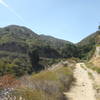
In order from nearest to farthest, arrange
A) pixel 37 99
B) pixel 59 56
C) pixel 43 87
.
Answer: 1. pixel 37 99
2. pixel 43 87
3. pixel 59 56

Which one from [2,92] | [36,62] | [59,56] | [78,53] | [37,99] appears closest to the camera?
[2,92]

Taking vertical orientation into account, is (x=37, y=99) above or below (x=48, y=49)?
below

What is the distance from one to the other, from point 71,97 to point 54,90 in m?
1.96

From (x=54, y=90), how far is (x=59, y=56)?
105 metres

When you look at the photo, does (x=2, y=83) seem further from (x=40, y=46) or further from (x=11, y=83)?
(x=40, y=46)

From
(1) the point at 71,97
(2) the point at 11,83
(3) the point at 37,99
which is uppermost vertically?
(2) the point at 11,83


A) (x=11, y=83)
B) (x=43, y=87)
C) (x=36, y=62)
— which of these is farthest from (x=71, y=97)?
(x=36, y=62)

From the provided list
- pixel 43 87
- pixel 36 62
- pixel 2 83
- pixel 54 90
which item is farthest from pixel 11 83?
pixel 36 62

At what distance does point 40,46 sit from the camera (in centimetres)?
11575

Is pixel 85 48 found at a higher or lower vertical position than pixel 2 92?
higher

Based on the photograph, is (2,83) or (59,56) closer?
(2,83)

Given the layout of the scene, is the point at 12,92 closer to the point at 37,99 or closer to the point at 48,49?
the point at 37,99

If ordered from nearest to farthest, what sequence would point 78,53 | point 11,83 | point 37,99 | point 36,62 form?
point 37,99 → point 11,83 → point 36,62 → point 78,53

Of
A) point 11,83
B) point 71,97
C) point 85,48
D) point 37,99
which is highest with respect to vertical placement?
point 85,48
